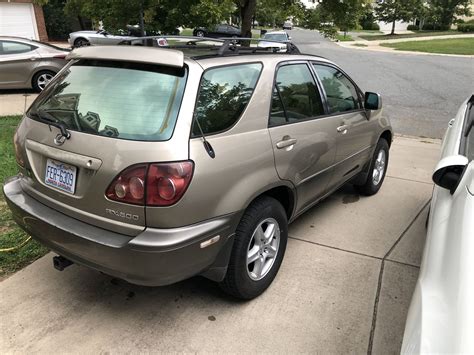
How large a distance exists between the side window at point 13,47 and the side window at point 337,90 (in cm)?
848

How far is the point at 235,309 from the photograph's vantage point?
9.60 ft

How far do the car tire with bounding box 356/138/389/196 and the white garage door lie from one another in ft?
73.0

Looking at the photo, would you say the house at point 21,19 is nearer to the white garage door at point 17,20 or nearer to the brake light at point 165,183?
the white garage door at point 17,20

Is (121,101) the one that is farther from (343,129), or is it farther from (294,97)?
(343,129)

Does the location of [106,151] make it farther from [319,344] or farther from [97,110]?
[319,344]

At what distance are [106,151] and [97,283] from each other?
1.28 m

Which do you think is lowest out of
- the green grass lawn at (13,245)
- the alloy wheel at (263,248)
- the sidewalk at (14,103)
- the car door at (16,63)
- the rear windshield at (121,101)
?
the green grass lawn at (13,245)

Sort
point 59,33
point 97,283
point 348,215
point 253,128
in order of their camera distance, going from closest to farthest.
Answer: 1. point 253,128
2. point 97,283
3. point 348,215
4. point 59,33

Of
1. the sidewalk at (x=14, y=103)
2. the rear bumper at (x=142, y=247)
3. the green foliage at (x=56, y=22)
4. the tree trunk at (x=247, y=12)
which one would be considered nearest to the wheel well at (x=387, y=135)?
the tree trunk at (x=247, y=12)

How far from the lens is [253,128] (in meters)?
2.78

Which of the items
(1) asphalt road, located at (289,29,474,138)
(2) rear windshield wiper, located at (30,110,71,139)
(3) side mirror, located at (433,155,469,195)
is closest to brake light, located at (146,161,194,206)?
(2) rear windshield wiper, located at (30,110,71,139)

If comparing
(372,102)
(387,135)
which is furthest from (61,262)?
(387,135)

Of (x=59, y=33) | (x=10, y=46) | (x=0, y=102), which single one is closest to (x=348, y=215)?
(x=0, y=102)

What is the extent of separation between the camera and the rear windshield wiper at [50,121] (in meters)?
2.53
